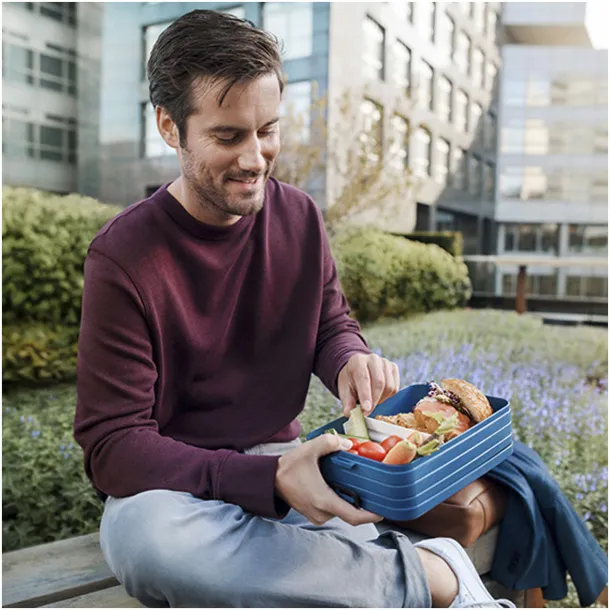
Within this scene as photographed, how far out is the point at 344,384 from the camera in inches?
58.5

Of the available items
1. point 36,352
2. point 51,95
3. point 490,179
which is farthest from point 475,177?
point 36,352

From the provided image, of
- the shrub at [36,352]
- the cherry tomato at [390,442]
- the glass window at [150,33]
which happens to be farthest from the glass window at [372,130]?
the cherry tomato at [390,442]

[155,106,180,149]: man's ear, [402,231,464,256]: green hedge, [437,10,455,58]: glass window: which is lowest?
[402,231,464,256]: green hedge

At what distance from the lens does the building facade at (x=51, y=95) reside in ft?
14.1

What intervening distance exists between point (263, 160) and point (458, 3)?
4.25 meters

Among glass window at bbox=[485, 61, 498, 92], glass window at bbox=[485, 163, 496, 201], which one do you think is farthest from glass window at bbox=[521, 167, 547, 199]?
glass window at bbox=[485, 61, 498, 92]

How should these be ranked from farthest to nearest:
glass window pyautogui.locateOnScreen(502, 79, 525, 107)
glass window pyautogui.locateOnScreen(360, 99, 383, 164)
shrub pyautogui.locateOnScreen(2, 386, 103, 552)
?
glass window pyautogui.locateOnScreen(502, 79, 525, 107) < glass window pyautogui.locateOnScreen(360, 99, 383, 164) < shrub pyautogui.locateOnScreen(2, 386, 103, 552)

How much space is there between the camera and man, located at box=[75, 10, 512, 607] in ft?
3.92

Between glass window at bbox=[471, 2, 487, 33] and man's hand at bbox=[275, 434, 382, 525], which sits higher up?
glass window at bbox=[471, 2, 487, 33]

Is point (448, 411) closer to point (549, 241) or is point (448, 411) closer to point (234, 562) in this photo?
point (234, 562)

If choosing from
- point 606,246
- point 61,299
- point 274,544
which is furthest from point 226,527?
point 606,246

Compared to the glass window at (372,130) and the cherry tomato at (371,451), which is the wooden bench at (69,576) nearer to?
the cherry tomato at (371,451)

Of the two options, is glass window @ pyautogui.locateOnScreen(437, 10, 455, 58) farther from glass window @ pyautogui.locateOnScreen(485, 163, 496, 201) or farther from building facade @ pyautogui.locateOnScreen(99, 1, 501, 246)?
glass window @ pyautogui.locateOnScreen(485, 163, 496, 201)

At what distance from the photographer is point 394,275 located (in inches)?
199
